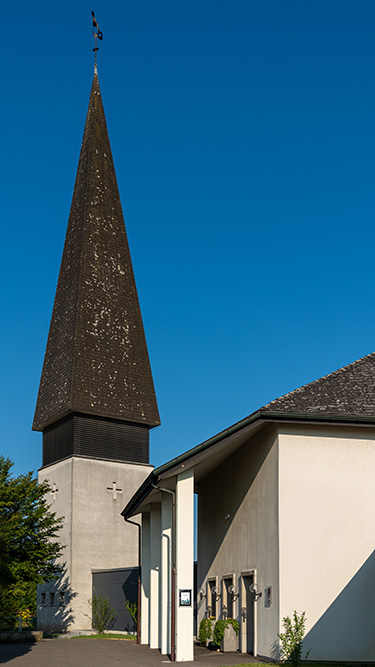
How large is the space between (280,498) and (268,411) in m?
2.10

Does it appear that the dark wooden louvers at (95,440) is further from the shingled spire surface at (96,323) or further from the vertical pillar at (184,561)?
the vertical pillar at (184,561)

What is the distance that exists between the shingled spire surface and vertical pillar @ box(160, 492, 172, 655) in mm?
21924

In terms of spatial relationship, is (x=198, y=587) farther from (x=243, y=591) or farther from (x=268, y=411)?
(x=268, y=411)

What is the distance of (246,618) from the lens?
20.4 metres

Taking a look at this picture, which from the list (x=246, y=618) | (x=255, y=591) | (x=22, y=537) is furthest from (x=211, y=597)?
(x=22, y=537)

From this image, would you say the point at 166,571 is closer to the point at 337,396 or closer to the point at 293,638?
the point at 293,638

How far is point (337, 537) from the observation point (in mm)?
18547

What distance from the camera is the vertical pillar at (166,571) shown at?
784 inches

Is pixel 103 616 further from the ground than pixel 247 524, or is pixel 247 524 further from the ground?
pixel 247 524

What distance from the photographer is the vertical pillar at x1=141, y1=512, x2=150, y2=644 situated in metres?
25.3

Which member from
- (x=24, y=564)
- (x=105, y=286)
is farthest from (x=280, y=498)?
(x=105, y=286)

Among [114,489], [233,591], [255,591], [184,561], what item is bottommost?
[233,591]

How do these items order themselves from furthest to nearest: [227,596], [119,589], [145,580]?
[119,589]
[145,580]
[227,596]

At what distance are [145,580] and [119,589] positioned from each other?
41.1 ft
